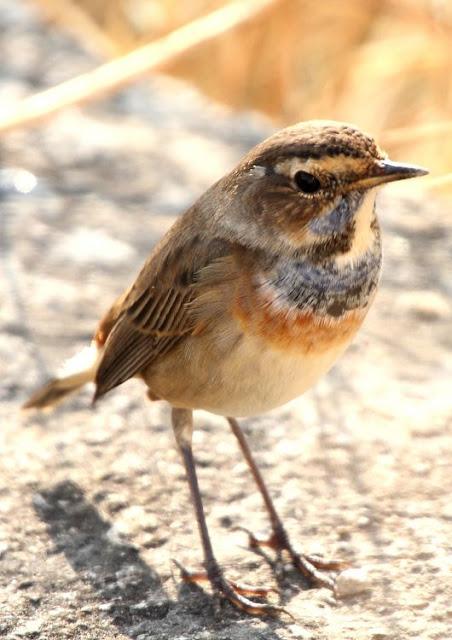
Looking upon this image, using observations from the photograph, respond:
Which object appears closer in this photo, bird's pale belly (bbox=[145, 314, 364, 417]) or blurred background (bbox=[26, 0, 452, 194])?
bird's pale belly (bbox=[145, 314, 364, 417])

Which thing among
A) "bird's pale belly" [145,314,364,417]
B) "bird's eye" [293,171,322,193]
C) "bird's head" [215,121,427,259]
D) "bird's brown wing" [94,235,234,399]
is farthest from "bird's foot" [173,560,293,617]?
"bird's eye" [293,171,322,193]

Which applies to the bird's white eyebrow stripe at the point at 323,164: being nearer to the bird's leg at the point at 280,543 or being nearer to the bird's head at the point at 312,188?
the bird's head at the point at 312,188

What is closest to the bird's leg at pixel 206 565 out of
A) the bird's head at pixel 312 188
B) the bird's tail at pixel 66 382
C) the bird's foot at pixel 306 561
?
the bird's foot at pixel 306 561

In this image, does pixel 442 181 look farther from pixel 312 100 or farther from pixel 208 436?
pixel 312 100

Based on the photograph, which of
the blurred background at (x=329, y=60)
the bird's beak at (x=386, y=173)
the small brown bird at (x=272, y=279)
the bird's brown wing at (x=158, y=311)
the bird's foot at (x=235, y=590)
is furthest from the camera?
the blurred background at (x=329, y=60)

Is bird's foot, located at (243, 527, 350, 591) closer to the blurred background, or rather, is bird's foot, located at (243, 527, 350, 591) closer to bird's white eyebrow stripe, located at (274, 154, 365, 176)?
bird's white eyebrow stripe, located at (274, 154, 365, 176)

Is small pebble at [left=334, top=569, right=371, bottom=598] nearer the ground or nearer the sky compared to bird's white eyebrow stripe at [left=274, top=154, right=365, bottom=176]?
nearer the ground
